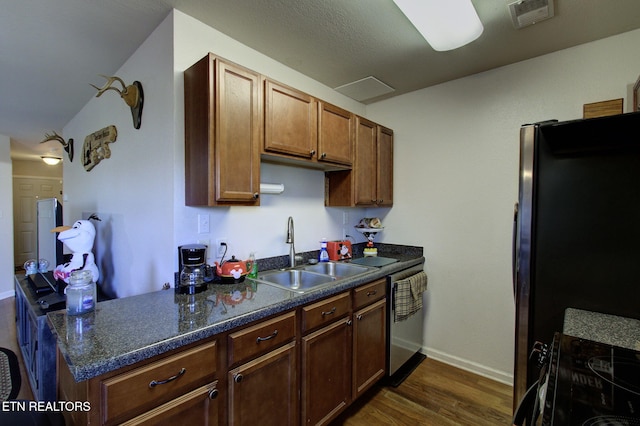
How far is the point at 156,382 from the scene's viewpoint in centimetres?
104

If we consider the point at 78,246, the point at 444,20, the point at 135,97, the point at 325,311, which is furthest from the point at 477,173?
the point at 78,246

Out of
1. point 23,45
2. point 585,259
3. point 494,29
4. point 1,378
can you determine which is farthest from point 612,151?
point 23,45

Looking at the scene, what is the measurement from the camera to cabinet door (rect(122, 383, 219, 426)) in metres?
1.03

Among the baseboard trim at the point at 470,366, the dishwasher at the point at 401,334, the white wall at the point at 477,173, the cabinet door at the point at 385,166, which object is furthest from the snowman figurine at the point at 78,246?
the baseboard trim at the point at 470,366

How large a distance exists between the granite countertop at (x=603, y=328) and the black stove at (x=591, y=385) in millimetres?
61

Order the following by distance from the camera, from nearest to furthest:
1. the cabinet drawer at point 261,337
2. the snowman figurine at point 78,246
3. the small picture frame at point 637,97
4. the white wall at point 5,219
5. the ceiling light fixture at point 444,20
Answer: the cabinet drawer at point 261,337, the ceiling light fixture at point 444,20, the small picture frame at point 637,97, the snowman figurine at point 78,246, the white wall at point 5,219

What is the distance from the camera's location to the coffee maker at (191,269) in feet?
5.16

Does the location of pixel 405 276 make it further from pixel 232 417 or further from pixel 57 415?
pixel 57 415

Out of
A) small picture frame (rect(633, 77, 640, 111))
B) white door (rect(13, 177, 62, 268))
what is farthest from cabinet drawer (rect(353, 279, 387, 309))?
white door (rect(13, 177, 62, 268))

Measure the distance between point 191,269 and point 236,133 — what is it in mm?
770

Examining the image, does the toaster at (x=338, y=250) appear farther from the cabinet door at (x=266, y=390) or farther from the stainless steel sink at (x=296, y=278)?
the cabinet door at (x=266, y=390)

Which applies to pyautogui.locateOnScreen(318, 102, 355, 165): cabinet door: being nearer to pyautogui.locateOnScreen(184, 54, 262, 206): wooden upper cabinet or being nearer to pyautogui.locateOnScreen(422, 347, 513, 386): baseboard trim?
pyautogui.locateOnScreen(184, 54, 262, 206): wooden upper cabinet

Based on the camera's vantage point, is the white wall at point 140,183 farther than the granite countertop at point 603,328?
Yes

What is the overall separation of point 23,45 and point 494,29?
3110 mm
